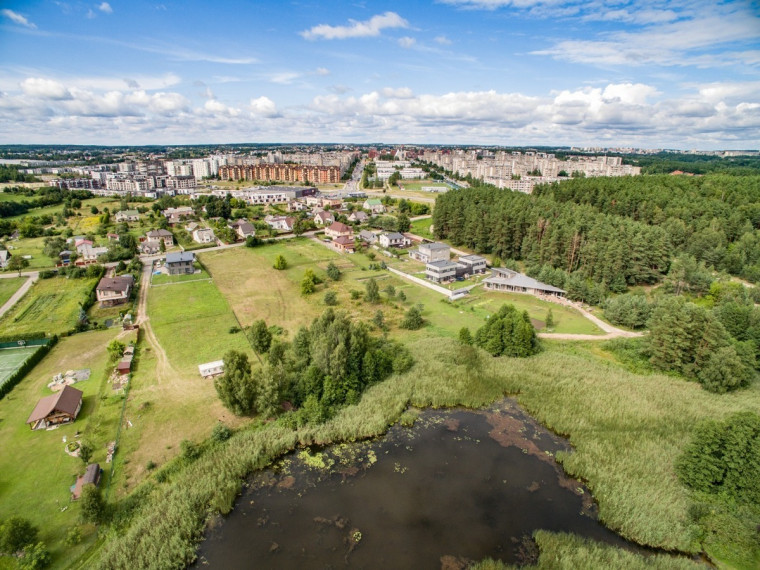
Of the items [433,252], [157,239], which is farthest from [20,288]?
[433,252]

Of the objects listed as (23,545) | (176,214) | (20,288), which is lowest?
(20,288)

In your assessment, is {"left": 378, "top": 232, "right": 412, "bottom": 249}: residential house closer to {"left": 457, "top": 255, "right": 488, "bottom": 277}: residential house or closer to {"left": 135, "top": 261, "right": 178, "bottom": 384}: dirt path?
{"left": 457, "top": 255, "right": 488, "bottom": 277}: residential house

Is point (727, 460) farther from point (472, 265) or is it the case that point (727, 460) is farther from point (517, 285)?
point (472, 265)

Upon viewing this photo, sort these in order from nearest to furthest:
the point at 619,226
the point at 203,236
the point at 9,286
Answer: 1. the point at 9,286
2. the point at 619,226
3. the point at 203,236

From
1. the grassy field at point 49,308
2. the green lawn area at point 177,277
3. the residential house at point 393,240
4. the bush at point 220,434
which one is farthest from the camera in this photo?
the residential house at point 393,240

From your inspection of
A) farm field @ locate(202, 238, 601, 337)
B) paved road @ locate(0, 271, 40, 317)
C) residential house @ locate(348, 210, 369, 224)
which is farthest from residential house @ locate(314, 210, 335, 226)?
paved road @ locate(0, 271, 40, 317)

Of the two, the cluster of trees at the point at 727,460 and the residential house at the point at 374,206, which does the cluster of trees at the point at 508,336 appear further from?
the residential house at the point at 374,206

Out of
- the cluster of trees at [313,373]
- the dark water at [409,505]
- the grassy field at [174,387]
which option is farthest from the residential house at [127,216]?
the dark water at [409,505]
